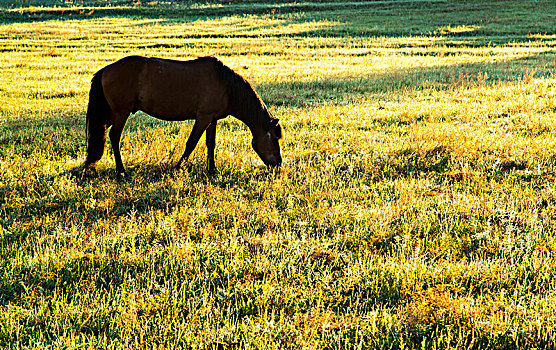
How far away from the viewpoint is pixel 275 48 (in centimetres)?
3119

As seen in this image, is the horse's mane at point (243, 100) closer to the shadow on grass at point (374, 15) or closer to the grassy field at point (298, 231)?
the grassy field at point (298, 231)

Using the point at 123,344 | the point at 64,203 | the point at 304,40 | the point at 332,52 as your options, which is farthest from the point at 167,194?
the point at 304,40

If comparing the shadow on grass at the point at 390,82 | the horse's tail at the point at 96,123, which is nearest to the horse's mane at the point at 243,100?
the horse's tail at the point at 96,123

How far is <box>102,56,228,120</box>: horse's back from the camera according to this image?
7059 millimetres

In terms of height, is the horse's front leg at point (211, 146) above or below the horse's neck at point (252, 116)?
below

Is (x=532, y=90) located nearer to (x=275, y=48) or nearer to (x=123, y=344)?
(x=123, y=344)

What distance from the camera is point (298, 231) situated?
17.5 ft

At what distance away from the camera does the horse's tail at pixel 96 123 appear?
7.29 meters

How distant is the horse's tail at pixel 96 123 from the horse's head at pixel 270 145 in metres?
2.59

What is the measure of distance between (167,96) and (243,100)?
1242 millimetres

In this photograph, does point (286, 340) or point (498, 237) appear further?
point (498, 237)

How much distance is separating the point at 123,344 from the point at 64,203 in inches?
135

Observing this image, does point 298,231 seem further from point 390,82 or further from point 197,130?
point 390,82

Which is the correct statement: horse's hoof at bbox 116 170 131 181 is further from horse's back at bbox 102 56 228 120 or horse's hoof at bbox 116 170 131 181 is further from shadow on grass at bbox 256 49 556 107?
shadow on grass at bbox 256 49 556 107
